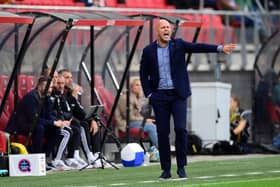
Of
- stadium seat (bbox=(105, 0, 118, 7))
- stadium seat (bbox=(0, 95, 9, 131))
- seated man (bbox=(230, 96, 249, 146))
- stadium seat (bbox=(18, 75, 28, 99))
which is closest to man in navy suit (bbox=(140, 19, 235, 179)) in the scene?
stadium seat (bbox=(0, 95, 9, 131))

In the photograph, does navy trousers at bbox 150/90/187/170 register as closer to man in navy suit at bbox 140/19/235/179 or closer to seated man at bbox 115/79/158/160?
man in navy suit at bbox 140/19/235/179

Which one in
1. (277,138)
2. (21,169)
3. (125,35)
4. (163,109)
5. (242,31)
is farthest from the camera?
(242,31)

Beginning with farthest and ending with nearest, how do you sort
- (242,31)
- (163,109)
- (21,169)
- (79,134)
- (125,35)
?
1. (242,31)
2. (125,35)
3. (79,134)
4. (21,169)
5. (163,109)

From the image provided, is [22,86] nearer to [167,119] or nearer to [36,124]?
[36,124]

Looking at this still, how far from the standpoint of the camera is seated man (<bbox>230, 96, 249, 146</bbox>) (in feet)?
88.5

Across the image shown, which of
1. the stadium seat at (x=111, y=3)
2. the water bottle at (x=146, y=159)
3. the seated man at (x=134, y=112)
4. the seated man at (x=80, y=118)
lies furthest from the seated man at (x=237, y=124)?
the seated man at (x=80, y=118)

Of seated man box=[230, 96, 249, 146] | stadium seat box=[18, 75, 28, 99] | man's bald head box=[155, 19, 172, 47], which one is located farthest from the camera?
seated man box=[230, 96, 249, 146]

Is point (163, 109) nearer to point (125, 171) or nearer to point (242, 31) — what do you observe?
point (125, 171)

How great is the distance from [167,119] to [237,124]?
28.8ft

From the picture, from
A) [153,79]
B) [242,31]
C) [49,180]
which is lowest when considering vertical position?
[49,180]

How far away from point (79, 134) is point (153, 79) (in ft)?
14.4

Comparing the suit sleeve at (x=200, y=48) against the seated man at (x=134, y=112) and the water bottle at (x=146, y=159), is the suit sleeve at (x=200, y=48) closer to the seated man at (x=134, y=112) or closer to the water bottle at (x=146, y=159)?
the water bottle at (x=146, y=159)

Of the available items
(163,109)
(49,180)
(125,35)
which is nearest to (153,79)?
(163,109)

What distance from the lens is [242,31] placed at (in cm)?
3097
